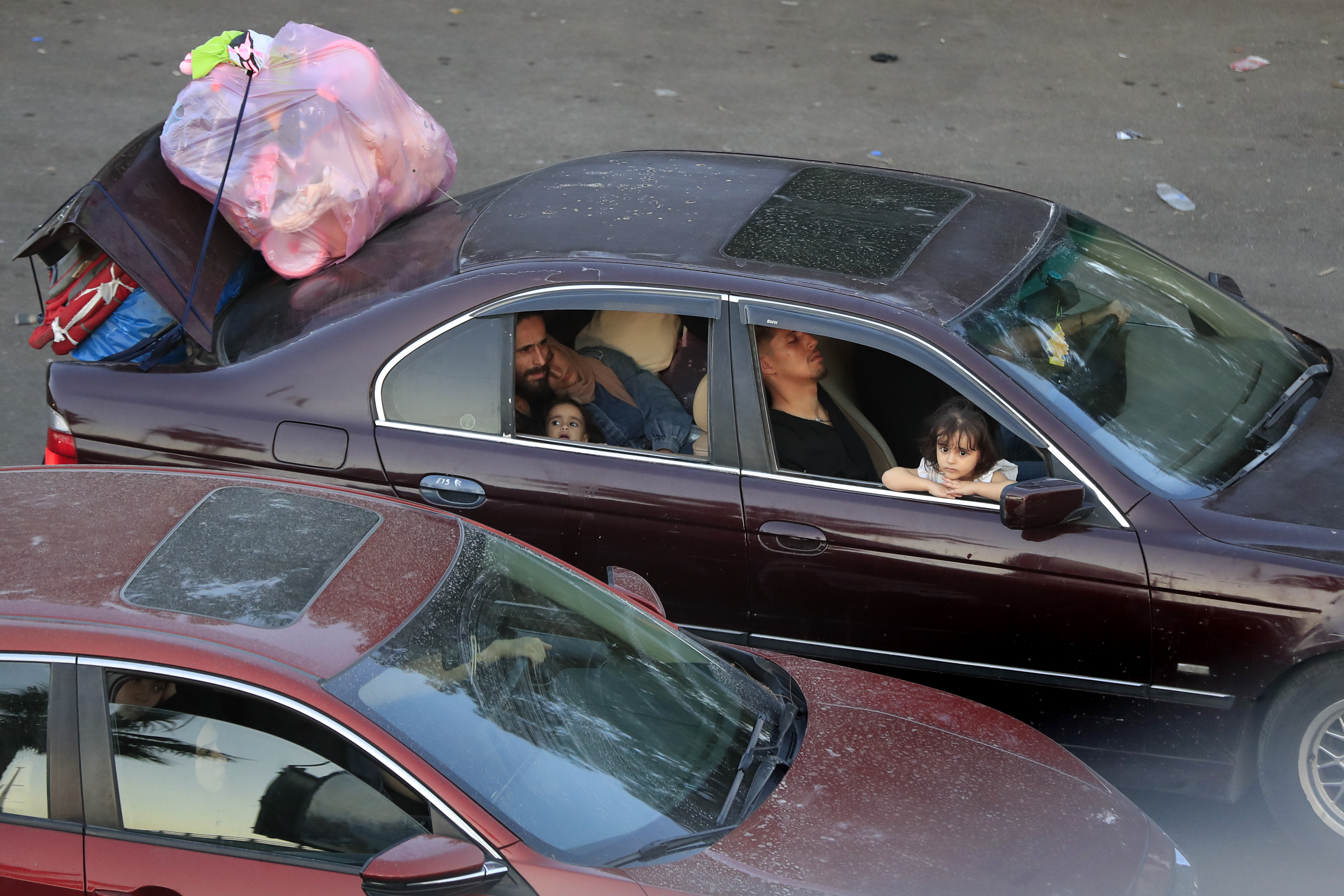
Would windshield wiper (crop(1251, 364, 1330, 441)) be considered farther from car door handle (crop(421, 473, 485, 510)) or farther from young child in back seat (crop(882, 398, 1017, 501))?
car door handle (crop(421, 473, 485, 510))

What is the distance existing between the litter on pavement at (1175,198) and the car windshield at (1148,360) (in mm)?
3758

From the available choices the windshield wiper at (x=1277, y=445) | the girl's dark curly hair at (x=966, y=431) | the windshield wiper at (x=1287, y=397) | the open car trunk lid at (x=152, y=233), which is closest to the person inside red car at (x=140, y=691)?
the open car trunk lid at (x=152, y=233)

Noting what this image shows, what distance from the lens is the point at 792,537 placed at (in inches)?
162

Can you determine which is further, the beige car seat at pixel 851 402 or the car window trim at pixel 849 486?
the beige car seat at pixel 851 402

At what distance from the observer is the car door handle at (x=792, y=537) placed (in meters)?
4.09

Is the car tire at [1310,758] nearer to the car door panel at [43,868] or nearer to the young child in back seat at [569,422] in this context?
the young child in back seat at [569,422]

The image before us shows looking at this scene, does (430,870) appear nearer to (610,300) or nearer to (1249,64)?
(610,300)

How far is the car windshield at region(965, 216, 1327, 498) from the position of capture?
13.2 feet

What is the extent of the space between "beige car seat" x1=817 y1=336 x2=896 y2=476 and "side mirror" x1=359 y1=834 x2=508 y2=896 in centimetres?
224

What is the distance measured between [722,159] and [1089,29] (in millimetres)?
7436

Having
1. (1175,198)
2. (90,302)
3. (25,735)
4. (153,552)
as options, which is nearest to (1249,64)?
(1175,198)

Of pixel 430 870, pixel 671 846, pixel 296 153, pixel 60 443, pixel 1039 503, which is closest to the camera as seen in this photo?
pixel 430 870

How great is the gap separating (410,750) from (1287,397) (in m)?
3.26

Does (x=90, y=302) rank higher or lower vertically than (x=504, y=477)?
higher
